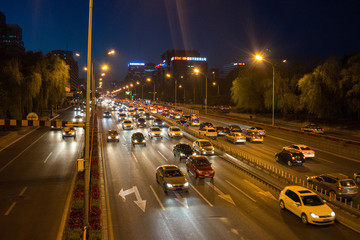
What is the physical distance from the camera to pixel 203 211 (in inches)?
628

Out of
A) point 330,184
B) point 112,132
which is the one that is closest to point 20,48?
point 112,132

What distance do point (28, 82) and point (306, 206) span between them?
43.1 metres

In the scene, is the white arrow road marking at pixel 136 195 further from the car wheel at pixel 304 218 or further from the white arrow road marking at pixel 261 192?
the car wheel at pixel 304 218

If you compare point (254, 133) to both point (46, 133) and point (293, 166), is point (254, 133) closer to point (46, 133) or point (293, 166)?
point (293, 166)

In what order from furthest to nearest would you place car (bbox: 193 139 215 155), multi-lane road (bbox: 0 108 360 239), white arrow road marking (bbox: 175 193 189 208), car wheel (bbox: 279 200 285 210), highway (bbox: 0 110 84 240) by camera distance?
car (bbox: 193 139 215 155) < white arrow road marking (bbox: 175 193 189 208) < car wheel (bbox: 279 200 285 210) < highway (bbox: 0 110 84 240) < multi-lane road (bbox: 0 108 360 239)

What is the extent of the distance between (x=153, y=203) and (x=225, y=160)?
13.1 metres

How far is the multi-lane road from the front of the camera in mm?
13523

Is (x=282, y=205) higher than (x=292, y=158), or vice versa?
(x=292, y=158)

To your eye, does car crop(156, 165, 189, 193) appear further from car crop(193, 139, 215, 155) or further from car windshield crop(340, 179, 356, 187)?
car crop(193, 139, 215, 155)

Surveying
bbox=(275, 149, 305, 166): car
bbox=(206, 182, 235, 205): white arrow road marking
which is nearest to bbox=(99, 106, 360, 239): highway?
bbox=(206, 182, 235, 205): white arrow road marking

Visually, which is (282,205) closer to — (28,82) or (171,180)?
(171,180)

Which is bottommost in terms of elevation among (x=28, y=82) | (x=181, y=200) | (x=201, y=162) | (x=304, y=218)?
(x=181, y=200)

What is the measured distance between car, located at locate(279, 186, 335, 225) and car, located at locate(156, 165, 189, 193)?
550 cm

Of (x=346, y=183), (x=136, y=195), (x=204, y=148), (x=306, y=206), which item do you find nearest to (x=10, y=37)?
(x=204, y=148)
